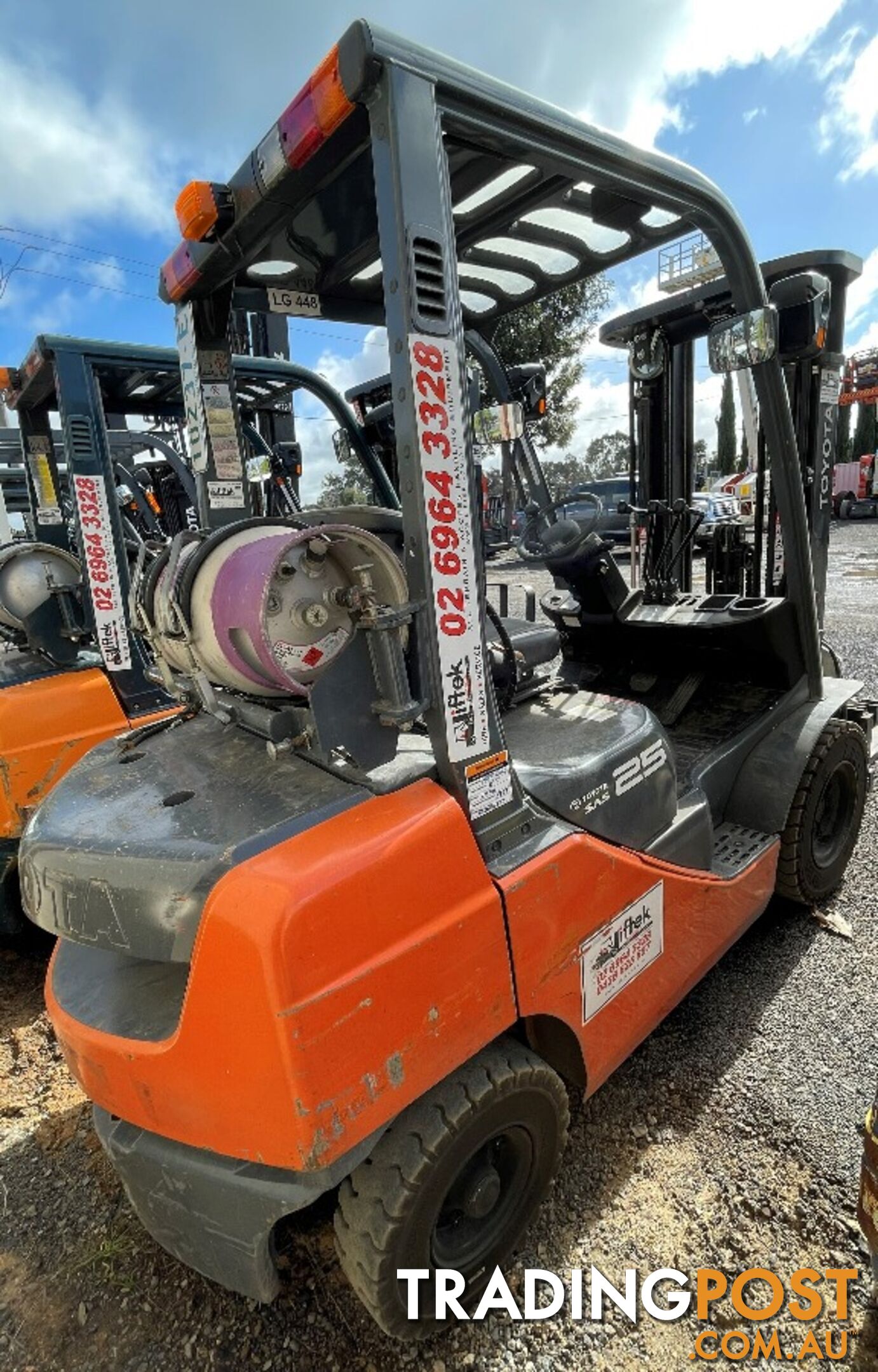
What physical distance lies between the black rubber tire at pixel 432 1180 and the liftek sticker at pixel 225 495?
6.19ft

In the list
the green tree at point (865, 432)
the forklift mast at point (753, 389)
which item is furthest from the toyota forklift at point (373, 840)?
the green tree at point (865, 432)

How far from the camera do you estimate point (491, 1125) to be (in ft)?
5.51

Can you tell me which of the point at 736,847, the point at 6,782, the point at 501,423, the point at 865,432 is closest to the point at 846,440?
the point at 865,432

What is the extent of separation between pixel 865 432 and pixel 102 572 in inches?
1426

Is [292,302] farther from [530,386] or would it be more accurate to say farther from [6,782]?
[6,782]

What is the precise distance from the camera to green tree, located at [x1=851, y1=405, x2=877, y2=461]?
105ft

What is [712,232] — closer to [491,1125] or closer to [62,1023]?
[491,1125]

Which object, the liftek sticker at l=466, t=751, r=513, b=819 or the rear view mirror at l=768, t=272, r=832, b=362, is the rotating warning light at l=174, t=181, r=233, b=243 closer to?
the liftek sticker at l=466, t=751, r=513, b=819

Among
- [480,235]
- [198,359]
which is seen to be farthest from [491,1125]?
[480,235]

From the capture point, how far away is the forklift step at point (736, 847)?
2.62 meters

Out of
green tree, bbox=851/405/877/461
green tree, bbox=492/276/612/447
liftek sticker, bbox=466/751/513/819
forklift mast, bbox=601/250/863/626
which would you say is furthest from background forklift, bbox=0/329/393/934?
green tree, bbox=851/405/877/461

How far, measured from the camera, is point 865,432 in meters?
32.3

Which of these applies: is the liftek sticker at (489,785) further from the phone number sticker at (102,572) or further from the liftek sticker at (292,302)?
the phone number sticker at (102,572)

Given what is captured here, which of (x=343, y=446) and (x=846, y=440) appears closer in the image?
(x=343, y=446)
